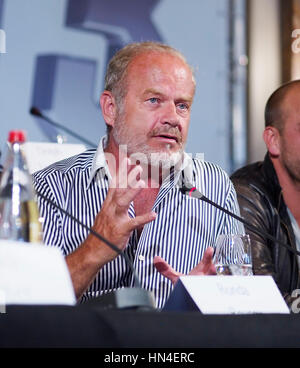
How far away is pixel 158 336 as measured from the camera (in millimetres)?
667

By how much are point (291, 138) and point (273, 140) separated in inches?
2.9

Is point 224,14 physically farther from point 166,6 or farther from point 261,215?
point 261,215

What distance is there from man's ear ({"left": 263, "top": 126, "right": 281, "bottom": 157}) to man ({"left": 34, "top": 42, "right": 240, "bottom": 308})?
613 millimetres

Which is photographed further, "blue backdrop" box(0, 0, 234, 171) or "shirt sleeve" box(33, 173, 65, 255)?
"blue backdrop" box(0, 0, 234, 171)

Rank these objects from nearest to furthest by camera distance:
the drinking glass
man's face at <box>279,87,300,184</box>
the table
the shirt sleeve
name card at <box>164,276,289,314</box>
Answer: the table
name card at <box>164,276,289,314</box>
the drinking glass
the shirt sleeve
man's face at <box>279,87,300,184</box>

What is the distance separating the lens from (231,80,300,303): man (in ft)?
7.04

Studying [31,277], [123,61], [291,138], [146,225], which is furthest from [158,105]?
[31,277]

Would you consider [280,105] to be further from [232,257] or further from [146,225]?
[232,257]

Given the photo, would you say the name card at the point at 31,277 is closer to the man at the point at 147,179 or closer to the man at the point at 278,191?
the man at the point at 147,179

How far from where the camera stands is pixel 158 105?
5.91 feet

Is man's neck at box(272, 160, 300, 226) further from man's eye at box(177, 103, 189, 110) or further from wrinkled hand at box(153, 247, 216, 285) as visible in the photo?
wrinkled hand at box(153, 247, 216, 285)

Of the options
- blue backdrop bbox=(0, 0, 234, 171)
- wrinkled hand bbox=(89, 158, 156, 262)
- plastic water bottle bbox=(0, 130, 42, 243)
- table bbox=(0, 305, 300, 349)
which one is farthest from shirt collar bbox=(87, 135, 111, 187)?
blue backdrop bbox=(0, 0, 234, 171)

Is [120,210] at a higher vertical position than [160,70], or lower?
lower
